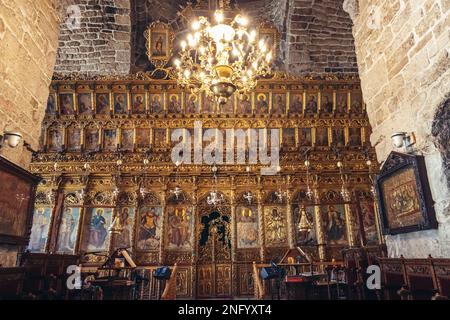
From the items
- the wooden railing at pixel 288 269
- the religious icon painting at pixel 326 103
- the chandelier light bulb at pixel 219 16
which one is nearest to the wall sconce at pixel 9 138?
the chandelier light bulb at pixel 219 16

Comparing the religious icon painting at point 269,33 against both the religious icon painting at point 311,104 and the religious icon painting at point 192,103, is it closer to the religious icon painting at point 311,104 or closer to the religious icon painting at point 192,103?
the religious icon painting at point 311,104

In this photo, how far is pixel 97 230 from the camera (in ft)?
26.7

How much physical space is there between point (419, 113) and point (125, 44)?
27.4 ft

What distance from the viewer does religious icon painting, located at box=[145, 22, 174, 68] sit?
8.25 m

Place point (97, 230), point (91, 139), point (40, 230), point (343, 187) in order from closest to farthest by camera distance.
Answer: point (40, 230), point (97, 230), point (343, 187), point (91, 139)

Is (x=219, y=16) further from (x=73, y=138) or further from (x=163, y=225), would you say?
(x=73, y=138)

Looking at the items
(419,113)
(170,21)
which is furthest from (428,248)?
(170,21)

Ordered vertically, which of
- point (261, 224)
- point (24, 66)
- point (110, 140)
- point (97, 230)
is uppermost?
point (110, 140)

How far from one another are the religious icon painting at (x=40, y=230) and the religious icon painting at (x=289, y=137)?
724 cm

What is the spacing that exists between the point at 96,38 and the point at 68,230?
578cm

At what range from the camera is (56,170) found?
8.55 metres

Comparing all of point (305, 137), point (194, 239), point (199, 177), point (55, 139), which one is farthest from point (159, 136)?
point (305, 137)

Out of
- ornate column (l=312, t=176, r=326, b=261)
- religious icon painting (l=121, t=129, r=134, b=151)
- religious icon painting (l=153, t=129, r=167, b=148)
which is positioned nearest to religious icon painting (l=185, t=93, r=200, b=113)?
religious icon painting (l=153, t=129, r=167, b=148)

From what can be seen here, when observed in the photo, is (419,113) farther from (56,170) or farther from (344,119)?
(56,170)
